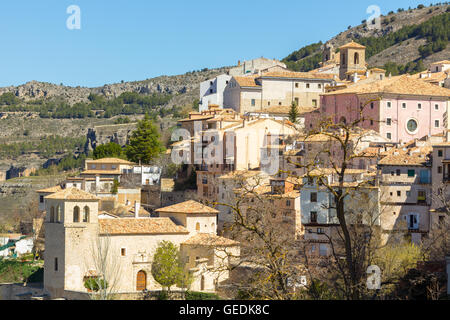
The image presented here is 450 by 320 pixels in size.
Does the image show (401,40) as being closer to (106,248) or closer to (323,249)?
(323,249)

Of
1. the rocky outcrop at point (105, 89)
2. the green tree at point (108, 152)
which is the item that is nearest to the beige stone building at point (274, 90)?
the green tree at point (108, 152)

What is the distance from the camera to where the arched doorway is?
41625mm

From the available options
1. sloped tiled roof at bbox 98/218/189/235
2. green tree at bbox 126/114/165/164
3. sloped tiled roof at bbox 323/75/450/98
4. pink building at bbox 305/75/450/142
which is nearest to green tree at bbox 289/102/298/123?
pink building at bbox 305/75/450/142

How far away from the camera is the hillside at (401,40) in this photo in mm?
115281

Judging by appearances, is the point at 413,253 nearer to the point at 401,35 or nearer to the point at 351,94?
the point at 351,94

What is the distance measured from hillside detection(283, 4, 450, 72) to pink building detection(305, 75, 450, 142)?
45.2 meters

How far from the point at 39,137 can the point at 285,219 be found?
10637 centimetres

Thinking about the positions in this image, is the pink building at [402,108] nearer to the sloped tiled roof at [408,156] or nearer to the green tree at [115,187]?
the sloped tiled roof at [408,156]

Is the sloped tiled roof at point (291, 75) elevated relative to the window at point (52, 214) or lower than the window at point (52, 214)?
elevated

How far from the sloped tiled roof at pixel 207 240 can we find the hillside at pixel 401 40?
6719 cm

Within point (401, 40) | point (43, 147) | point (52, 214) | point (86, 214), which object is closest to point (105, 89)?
point (43, 147)

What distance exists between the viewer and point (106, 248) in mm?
39750

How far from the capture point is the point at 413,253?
37438mm

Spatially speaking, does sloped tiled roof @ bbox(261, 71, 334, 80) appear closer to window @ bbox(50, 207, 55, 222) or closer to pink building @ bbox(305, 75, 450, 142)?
pink building @ bbox(305, 75, 450, 142)
